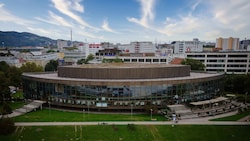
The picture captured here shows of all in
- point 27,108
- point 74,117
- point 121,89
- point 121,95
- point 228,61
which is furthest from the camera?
point 228,61

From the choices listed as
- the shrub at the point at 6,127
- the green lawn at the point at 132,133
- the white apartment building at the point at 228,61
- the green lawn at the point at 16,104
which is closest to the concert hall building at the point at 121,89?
the green lawn at the point at 16,104

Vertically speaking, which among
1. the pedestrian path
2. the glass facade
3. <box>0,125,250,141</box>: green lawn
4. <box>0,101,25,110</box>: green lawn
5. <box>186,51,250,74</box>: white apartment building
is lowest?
<box>0,125,250,141</box>: green lawn

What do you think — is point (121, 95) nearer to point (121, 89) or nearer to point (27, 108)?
point (121, 89)

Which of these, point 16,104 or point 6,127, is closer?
point 6,127

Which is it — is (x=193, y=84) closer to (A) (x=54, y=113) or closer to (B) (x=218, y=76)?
(B) (x=218, y=76)

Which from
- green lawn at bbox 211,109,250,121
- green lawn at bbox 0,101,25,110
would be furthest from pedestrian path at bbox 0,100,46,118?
green lawn at bbox 211,109,250,121

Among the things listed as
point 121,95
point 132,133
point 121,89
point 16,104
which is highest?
point 121,89

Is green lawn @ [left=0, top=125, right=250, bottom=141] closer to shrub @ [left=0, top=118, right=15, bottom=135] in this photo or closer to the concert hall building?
shrub @ [left=0, top=118, right=15, bottom=135]

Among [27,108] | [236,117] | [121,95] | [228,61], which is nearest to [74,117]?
[121,95]
